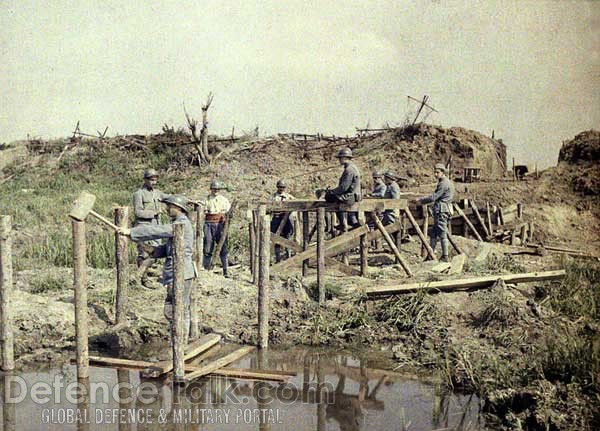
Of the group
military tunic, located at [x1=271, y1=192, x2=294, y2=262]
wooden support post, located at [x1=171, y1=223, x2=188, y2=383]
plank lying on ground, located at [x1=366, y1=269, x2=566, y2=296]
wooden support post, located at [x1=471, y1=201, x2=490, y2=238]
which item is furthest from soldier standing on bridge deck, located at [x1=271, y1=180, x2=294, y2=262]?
wooden support post, located at [x1=471, y1=201, x2=490, y2=238]

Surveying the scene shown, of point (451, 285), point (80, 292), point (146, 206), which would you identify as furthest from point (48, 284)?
point (451, 285)

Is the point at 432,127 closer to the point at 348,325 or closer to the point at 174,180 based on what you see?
the point at 174,180

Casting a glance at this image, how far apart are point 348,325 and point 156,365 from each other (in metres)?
3.09

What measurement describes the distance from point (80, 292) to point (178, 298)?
3.47ft

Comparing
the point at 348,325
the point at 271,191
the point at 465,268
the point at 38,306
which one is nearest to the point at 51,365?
the point at 38,306

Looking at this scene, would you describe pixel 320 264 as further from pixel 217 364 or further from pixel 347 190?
pixel 217 364

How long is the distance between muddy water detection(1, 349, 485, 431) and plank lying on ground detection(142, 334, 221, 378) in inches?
4.9

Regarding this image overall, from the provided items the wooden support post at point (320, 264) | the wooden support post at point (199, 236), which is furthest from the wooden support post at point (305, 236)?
the wooden support post at point (199, 236)

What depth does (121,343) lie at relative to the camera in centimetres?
812

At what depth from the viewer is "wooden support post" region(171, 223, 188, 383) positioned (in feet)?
21.5

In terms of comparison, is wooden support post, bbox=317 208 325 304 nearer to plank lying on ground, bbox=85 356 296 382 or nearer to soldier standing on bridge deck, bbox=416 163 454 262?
plank lying on ground, bbox=85 356 296 382

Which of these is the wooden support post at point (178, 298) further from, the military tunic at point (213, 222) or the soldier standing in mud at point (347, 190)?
the military tunic at point (213, 222)

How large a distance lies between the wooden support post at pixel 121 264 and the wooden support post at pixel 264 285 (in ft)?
5.91

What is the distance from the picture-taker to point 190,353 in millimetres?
7406
